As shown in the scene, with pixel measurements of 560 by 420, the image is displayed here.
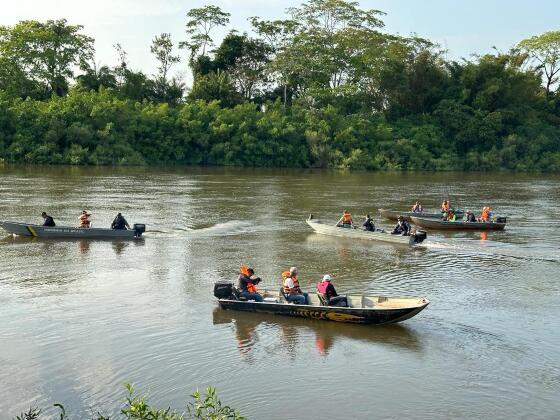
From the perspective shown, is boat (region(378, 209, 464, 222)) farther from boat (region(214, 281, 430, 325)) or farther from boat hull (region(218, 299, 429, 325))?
boat hull (region(218, 299, 429, 325))

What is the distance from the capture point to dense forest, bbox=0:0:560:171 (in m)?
82.6

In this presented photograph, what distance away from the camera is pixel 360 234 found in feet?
105

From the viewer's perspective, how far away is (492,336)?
58.3 feet

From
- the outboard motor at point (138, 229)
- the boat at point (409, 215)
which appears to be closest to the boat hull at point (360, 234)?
the boat at point (409, 215)

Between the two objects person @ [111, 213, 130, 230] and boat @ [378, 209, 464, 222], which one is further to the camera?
boat @ [378, 209, 464, 222]

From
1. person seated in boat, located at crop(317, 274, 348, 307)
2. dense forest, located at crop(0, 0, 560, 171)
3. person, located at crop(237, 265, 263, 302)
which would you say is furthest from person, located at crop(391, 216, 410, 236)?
dense forest, located at crop(0, 0, 560, 171)

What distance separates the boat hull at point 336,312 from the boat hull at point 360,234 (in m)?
12.8

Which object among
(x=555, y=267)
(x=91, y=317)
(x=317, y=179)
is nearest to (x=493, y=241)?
(x=555, y=267)

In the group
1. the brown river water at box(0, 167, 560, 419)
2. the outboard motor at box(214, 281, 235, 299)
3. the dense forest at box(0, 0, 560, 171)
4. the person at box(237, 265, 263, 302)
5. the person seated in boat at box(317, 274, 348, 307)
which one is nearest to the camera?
the brown river water at box(0, 167, 560, 419)

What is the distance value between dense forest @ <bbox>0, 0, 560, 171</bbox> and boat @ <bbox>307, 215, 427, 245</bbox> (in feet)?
159

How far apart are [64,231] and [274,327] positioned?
51.0 feet

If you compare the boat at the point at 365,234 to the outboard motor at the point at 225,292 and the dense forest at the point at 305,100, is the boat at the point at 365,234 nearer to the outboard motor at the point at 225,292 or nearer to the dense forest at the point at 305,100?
the outboard motor at the point at 225,292

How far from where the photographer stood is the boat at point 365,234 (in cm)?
3033

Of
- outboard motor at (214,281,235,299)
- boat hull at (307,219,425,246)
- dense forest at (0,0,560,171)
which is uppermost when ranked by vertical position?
dense forest at (0,0,560,171)
